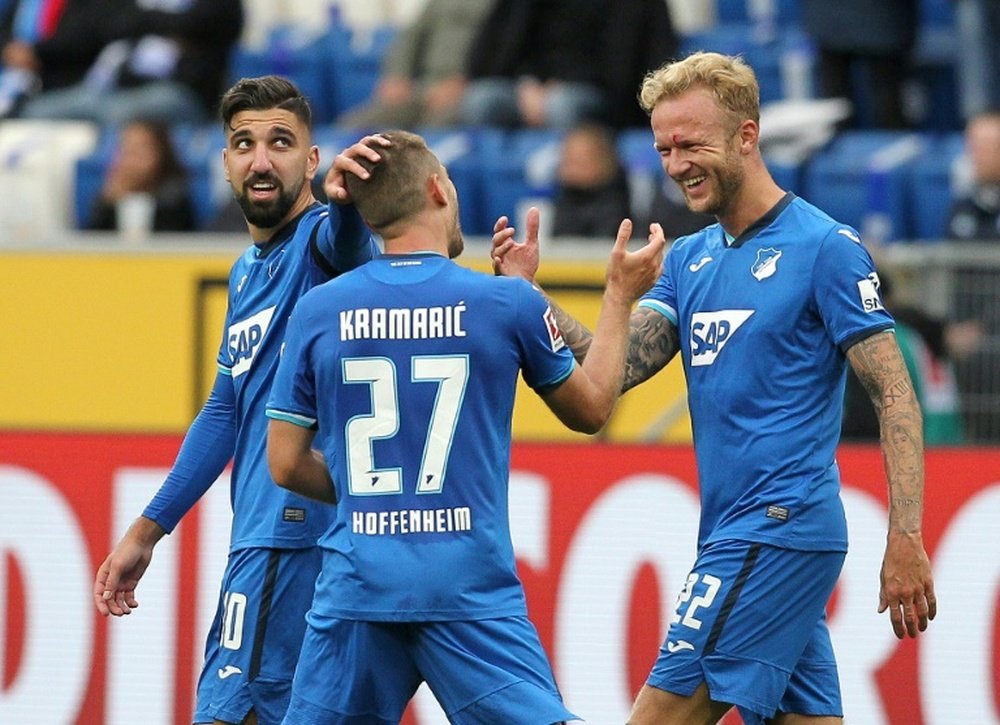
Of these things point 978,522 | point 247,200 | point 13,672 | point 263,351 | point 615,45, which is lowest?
point 13,672

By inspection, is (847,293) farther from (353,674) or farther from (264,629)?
(264,629)

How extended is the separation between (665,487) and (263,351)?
280 centimetres

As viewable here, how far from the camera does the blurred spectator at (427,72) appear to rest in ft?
42.0

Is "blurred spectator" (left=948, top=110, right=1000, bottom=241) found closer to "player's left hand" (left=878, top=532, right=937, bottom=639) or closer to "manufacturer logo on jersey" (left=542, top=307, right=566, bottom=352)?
"player's left hand" (left=878, top=532, right=937, bottom=639)

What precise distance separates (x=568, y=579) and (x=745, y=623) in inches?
108

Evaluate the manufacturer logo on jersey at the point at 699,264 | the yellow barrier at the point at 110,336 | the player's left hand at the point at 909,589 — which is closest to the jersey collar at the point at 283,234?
the manufacturer logo on jersey at the point at 699,264

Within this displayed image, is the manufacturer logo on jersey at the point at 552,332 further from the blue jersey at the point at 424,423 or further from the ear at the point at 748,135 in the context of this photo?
the ear at the point at 748,135

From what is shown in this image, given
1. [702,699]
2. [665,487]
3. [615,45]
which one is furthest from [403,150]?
[615,45]

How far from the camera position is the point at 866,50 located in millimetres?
11977

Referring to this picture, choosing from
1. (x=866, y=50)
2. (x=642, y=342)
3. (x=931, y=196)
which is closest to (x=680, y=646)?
(x=642, y=342)

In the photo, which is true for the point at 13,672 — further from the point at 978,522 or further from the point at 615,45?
the point at 615,45

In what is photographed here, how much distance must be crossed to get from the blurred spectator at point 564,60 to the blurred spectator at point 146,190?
6.79 feet

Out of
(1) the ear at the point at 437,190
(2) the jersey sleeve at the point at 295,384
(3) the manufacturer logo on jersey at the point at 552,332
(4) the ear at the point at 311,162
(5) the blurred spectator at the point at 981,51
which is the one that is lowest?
(2) the jersey sleeve at the point at 295,384

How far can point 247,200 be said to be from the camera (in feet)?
19.4
